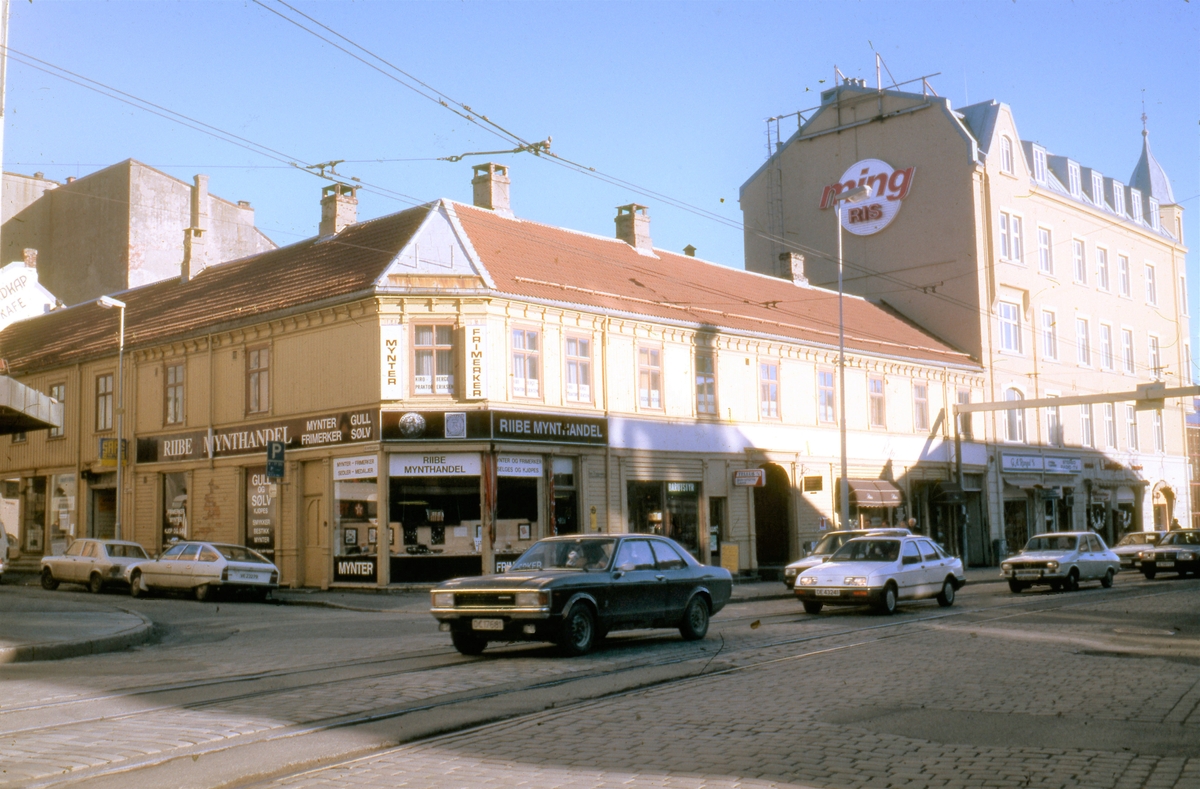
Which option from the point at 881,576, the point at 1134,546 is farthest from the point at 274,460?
the point at 1134,546

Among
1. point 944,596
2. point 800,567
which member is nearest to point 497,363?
point 800,567

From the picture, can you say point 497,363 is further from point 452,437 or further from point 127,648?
point 127,648

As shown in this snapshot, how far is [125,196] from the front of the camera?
46.7 metres

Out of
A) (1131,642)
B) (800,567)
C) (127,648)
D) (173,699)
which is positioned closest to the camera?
(173,699)

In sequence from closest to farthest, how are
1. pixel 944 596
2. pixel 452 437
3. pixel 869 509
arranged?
1. pixel 944 596
2. pixel 452 437
3. pixel 869 509

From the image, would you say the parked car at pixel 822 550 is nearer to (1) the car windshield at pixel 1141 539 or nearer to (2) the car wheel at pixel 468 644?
(2) the car wheel at pixel 468 644

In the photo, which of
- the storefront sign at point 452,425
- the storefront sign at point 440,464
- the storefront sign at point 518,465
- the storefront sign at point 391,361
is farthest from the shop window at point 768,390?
the storefront sign at point 391,361

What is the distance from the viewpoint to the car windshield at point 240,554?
2650 cm

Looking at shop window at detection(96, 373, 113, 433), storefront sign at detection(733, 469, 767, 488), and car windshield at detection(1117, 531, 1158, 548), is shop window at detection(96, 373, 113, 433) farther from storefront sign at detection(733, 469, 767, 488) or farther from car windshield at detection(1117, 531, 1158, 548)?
car windshield at detection(1117, 531, 1158, 548)

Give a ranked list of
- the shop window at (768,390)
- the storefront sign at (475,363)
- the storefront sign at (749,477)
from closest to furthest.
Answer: the storefront sign at (475,363), the storefront sign at (749,477), the shop window at (768,390)

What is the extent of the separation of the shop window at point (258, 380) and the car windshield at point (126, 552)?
455 centimetres

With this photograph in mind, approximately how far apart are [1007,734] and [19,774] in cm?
672

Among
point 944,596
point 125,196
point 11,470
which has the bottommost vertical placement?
point 944,596

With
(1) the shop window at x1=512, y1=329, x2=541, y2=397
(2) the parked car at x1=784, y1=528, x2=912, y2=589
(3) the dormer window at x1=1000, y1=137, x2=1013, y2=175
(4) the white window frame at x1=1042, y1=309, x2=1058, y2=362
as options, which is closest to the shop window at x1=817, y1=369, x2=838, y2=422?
(2) the parked car at x1=784, y1=528, x2=912, y2=589
